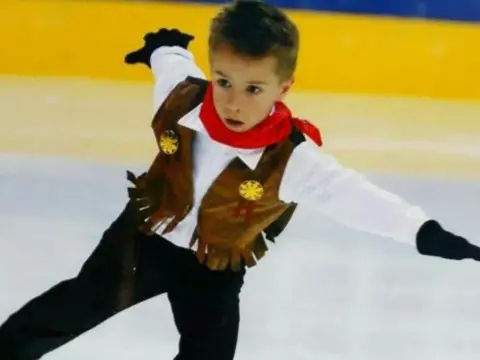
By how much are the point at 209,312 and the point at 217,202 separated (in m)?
0.11

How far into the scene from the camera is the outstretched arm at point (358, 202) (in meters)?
0.88

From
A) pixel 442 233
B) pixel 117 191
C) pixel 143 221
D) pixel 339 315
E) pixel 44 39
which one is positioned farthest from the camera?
pixel 44 39

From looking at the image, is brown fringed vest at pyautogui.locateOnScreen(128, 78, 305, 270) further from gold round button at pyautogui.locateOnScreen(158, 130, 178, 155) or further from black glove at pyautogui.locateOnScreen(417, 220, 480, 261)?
black glove at pyautogui.locateOnScreen(417, 220, 480, 261)

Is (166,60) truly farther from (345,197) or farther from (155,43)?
(345,197)

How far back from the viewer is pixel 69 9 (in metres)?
1.57

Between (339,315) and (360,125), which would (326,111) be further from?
(339,315)

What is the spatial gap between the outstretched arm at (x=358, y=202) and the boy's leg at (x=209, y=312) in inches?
4.4

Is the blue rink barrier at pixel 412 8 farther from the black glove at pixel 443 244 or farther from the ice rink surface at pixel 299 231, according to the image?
the black glove at pixel 443 244

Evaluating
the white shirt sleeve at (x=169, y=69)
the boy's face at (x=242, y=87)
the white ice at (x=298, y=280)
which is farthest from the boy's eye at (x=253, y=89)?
the white ice at (x=298, y=280)

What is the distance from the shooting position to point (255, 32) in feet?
2.91

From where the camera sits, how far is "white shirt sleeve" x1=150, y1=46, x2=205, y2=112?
100 cm

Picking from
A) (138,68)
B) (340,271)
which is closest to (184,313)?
(340,271)

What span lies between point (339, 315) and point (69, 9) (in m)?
0.65

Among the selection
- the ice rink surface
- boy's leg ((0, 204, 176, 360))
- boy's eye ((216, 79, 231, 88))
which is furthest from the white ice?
boy's eye ((216, 79, 231, 88))
